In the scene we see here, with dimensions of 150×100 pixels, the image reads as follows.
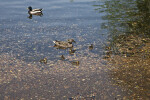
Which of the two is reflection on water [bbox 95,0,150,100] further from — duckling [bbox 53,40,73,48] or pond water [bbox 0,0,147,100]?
duckling [bbox 53,40,73,48]

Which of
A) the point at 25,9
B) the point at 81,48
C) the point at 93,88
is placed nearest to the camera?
the point at 93,88

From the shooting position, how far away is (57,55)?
14281 mm

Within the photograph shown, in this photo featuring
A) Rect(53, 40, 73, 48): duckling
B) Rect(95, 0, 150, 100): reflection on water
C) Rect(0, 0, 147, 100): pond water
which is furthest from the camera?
Rect(53, 40, 73, 48): duckling

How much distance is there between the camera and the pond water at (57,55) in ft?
34.5

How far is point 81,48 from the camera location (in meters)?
15.3

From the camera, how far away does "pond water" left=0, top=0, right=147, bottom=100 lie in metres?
10.5

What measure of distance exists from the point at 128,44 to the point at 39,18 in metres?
9.80

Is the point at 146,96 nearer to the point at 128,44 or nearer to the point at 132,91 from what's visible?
the point at 132,91

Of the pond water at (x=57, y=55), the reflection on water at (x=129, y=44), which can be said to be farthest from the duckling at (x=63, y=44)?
the reflection on water at (x=129, y=44)

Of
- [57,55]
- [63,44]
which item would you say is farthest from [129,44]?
[57,55]

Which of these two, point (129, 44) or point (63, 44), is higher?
point (63, 44)

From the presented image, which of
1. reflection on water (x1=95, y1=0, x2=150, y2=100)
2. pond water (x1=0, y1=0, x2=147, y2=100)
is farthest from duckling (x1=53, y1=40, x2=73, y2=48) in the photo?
reflection on water (x1=95, y1=0, x2=150, y2=100)

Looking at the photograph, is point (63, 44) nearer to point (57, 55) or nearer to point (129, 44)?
point (57, 55)

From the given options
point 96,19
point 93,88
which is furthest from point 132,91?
point 96,19
